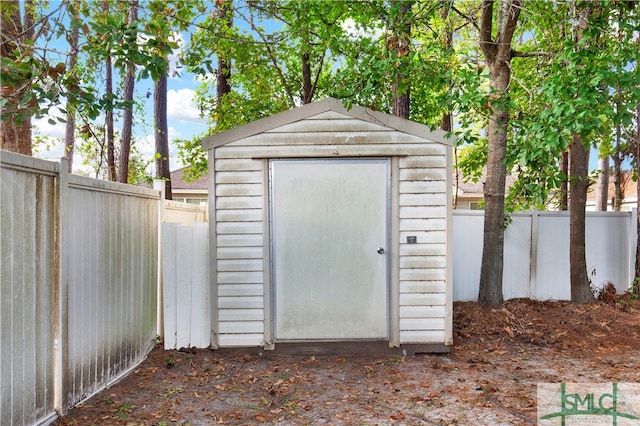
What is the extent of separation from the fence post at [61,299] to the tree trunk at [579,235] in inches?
227

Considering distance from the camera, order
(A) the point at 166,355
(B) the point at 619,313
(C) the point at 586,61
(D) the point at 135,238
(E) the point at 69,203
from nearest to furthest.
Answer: (E) the point at 69,203, (C) the point at 586,61, (D) the point at 135,238, (A) the point at 166,355, (B) the point at 619,313

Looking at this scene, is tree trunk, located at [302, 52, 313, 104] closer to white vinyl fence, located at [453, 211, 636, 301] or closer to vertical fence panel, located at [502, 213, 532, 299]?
white vinyl fence, located at [453, 211, 636, 301]

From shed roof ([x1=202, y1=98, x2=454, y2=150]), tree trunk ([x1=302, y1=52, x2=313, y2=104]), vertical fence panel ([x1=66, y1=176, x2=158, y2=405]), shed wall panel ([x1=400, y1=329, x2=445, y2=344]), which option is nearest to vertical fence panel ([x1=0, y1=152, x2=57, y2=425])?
vertical fence panel ([x1=66, y1=176, x2=158, y2=405])

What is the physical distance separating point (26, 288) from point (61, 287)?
334mm

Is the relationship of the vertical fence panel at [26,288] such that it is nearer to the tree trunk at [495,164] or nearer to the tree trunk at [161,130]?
the tree trunk at [495,164]

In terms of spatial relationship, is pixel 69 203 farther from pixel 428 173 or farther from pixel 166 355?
pixel 428 173

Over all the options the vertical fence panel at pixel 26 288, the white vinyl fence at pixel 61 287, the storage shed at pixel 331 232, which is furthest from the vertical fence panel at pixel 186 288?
the vertical fence panel at pixel 26 288

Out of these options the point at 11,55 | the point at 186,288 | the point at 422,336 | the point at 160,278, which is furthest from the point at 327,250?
the point at 11,55

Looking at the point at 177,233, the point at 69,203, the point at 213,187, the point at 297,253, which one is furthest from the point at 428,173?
the point at 69,203

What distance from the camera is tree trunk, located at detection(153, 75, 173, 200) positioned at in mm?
10562

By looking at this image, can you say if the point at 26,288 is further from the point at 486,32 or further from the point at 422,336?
the point at 486,32

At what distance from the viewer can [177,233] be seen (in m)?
4.69

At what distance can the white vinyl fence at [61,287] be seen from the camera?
2.46m

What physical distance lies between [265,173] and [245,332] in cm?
157
